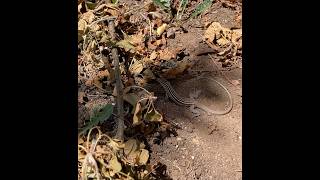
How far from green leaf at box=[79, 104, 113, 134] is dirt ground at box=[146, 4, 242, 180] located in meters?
0.22

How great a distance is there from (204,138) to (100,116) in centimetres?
43

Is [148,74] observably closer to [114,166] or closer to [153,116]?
[153,116]

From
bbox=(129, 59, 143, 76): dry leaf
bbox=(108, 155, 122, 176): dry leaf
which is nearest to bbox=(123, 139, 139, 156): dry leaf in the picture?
bbox=(108, 155, 122, 176): dry leaf

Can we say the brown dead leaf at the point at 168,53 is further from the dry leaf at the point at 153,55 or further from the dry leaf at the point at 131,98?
the dry leaf at the point at 131,98

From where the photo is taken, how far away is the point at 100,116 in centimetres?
191

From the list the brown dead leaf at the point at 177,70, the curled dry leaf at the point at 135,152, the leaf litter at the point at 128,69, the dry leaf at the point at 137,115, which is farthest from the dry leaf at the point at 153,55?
the curled dry leaf at the point at 135,152

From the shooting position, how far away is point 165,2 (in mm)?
2459

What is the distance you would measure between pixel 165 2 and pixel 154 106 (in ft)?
2.23

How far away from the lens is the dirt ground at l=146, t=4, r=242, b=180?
1833 millimetres

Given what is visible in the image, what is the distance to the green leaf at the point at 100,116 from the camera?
188 centimetres

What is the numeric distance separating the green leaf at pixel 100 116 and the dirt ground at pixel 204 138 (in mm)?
220

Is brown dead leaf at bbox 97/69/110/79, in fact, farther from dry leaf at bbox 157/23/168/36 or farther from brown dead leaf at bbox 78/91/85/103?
dry leaf at bbox 157/23/168/36

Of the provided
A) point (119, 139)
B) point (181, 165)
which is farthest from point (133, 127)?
point (181, 165)
